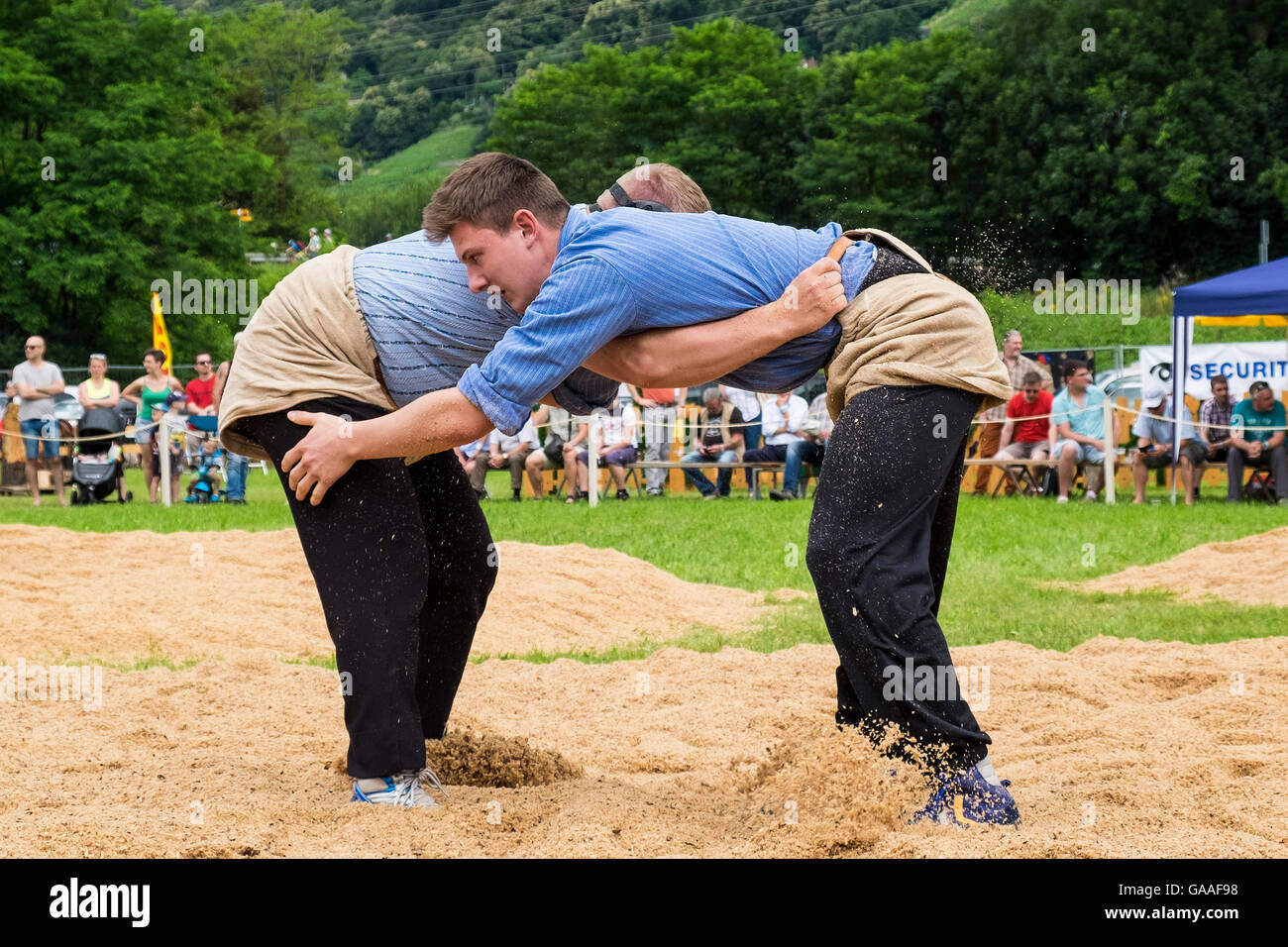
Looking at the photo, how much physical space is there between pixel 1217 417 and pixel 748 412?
546 centimetres

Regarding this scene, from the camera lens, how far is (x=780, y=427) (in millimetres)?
16875

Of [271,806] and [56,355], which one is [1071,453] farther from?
[56,355]

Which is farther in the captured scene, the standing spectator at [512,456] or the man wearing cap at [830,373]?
the standing spectator at [512,456]

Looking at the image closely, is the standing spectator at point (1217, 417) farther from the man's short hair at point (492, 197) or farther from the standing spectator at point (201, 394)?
the man's short hair at point (492, 197)

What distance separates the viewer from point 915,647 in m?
3.34

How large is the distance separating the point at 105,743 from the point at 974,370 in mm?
3153

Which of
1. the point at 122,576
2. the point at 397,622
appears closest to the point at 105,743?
the point at 397,622

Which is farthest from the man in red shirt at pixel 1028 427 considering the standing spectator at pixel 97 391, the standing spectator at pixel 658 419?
the standing spectator at pixel 97 391

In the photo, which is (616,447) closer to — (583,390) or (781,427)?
(781,427)

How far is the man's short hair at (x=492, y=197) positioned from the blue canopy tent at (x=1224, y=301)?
42.4ft

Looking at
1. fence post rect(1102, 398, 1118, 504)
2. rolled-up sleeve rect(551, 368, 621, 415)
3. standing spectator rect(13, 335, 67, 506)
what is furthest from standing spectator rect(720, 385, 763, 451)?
rolled-up sleeve rect(551, 368, 621, 415)

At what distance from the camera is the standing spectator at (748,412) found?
17344mm

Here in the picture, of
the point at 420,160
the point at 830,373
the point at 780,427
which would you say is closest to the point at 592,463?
the point at 780,427

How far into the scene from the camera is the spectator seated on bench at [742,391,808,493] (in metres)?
16.7
